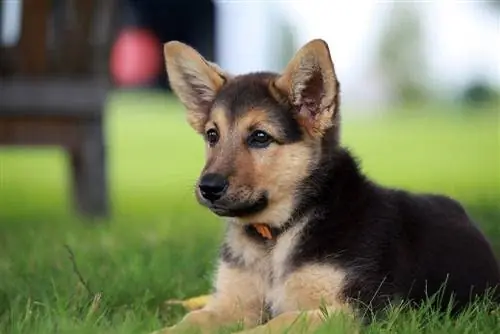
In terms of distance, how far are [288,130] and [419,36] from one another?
53411 mm

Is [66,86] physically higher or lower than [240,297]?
higher

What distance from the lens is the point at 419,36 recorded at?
187 ft

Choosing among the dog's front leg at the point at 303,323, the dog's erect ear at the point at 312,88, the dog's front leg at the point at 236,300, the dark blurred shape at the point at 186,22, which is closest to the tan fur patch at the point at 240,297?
the dog's front leg at the point at 236,300

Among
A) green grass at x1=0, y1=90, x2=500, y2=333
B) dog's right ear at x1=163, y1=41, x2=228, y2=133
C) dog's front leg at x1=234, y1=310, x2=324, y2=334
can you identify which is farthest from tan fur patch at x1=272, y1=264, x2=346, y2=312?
dog's right ear at x1=163, y1=41, x2=228, y2=133

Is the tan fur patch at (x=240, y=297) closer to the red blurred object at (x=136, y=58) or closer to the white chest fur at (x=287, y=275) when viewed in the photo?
the white chest fur at (x=287, y=275)

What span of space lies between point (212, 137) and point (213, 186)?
0.46 m

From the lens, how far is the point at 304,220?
185 inches

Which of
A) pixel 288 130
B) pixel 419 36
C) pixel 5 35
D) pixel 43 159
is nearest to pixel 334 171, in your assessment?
pixel 288 130

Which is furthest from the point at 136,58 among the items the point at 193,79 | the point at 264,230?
the point at 264,230

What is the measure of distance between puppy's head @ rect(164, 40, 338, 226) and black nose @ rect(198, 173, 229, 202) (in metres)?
0.02

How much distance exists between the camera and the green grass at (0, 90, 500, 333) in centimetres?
446

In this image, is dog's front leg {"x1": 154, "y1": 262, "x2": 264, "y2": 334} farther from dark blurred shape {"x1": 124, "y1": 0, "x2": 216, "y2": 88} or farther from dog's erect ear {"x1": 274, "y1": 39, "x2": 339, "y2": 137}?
dark blurred shape {"x1": 124, "y1": 0, "x2": 216, "y2": 88}

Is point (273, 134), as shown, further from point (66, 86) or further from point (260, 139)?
point (66, 86)

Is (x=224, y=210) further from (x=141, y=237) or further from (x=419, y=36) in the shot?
(x=419, y=36)
